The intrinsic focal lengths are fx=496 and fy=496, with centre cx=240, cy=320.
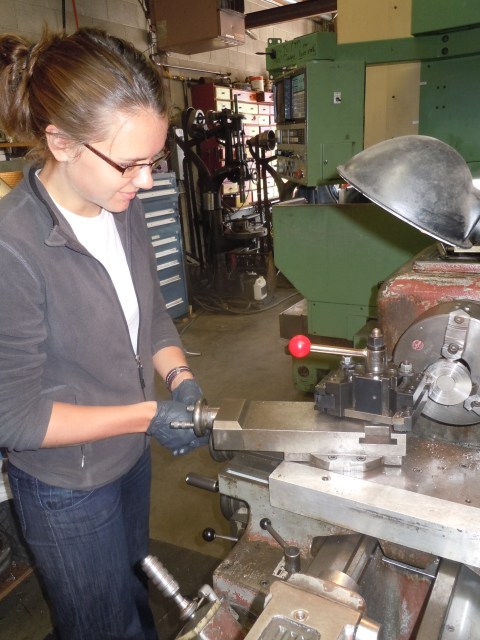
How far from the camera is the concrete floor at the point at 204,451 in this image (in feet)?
4.82

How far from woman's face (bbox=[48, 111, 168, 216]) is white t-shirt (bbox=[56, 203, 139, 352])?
0.04 meters

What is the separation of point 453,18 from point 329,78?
0.46 m

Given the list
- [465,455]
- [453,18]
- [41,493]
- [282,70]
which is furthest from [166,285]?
[465,455]

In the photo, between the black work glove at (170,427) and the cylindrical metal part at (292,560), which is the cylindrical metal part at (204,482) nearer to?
the black work glove at (170,427)

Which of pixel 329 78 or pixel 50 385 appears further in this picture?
pixel 329 78

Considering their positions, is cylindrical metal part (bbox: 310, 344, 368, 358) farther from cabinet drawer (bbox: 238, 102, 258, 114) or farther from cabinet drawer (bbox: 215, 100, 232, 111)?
cabinet drawer (bbox: 238, 102, 258, 114)

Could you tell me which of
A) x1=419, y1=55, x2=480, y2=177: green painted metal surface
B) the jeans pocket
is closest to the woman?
the jeans pocket

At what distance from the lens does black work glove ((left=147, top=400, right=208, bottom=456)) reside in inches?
30.8

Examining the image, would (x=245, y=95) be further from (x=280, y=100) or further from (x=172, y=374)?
(x=172, y=374)

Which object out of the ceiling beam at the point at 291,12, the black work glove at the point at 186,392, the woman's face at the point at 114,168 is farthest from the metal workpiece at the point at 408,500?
the ceiling beam at the point at 291,12

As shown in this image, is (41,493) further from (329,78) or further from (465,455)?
(329,78)

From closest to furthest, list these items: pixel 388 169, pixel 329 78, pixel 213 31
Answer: pixel 388 169 < pixel 329 78 < pixel 213 31

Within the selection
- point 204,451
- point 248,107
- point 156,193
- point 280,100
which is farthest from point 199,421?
point 248,107

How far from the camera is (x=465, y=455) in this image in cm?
70
